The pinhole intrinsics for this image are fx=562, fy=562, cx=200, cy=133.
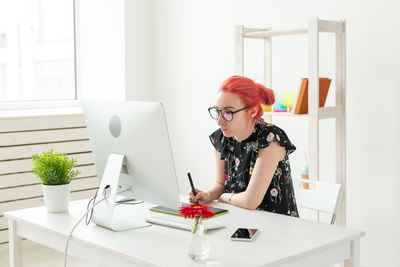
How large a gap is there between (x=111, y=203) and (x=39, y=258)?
2082 mm

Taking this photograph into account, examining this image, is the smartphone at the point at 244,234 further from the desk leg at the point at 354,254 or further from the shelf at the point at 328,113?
the shelf at the point at 328,113

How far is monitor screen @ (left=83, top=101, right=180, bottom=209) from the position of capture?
6.25 ft

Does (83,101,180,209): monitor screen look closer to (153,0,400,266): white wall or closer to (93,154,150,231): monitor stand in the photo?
(93,154,150,231): monitor stand

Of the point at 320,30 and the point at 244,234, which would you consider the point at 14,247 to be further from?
the point at 320,30

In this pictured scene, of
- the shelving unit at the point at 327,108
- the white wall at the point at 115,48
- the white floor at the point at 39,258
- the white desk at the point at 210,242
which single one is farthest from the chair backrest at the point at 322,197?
the white wall at the point at 115,48

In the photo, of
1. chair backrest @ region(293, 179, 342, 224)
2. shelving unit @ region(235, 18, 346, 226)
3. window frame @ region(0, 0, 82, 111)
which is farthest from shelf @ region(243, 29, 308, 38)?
window frame @ region(0, 0, 82, 111)

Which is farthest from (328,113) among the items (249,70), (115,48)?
(115,48)

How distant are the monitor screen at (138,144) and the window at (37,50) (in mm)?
2595

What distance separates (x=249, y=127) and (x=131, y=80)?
7.42 feet

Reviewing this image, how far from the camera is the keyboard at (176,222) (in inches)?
78.5

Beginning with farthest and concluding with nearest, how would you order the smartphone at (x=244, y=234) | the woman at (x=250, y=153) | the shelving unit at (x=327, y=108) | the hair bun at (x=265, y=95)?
1. the shelving unit at (x=327, y=108)
2. the hair bun at (x=265, y=95)
3. the woman at (x=250, y=153)
4. the smartphone at (x=244, y=234)

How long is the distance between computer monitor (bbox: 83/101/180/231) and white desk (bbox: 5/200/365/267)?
112 mm

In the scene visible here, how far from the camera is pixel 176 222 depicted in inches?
81.4

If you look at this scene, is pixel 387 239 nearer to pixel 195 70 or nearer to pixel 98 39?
pixel 195 70
